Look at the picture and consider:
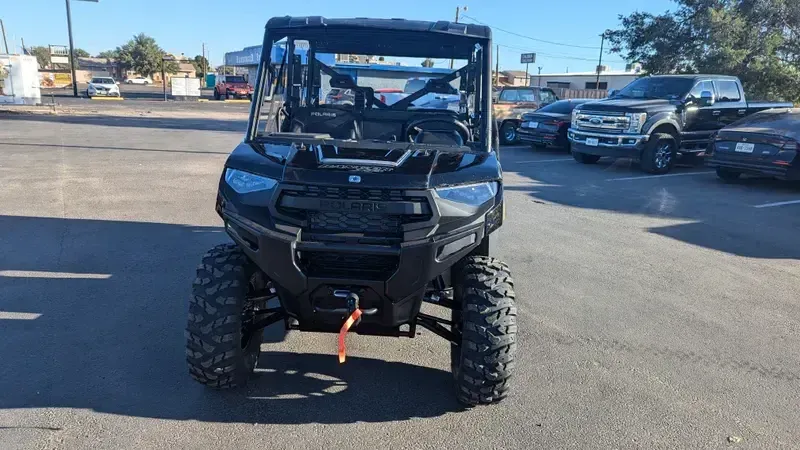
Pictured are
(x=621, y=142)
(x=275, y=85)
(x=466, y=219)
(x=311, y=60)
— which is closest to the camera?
(x=466, y=219)

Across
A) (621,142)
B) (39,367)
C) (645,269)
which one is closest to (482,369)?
(39,367)

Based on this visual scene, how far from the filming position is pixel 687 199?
10.3 metres

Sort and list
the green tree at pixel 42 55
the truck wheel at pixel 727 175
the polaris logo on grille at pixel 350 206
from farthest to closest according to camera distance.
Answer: the green tree at pixel 42 55 → the truck wheel at pixel 727 175 → the polaris logo on grille at pixel 350 206

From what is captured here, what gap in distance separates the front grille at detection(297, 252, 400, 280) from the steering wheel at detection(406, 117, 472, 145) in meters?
1.40

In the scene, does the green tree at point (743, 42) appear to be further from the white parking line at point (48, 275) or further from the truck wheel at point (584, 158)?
the white parking line at point (48, 275)

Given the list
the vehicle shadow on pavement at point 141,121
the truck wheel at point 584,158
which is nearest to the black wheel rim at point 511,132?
the truck wheel at point 584,158

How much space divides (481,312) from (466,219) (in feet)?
1.75

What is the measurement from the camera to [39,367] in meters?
3.79

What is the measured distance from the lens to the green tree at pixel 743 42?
20.8 metres

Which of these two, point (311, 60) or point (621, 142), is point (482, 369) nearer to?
point (311, 60)

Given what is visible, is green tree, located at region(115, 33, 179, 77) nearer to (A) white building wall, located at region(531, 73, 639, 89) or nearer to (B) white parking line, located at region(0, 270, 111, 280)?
(A) white building wall, located at region(531, 73, 639, 89)

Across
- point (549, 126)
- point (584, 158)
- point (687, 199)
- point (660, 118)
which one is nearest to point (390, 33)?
point (687, 199)

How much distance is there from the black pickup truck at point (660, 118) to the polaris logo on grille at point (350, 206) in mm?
11244

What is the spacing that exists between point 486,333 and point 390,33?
215 cm
